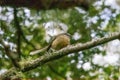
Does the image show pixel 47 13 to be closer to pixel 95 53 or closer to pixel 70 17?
pixel 70 17

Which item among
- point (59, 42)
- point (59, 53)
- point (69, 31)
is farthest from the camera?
point (69, 31)

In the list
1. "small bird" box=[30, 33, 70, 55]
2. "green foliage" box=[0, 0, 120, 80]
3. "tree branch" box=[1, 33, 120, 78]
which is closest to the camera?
"tree branch" box=[1, 33, 120, 78]

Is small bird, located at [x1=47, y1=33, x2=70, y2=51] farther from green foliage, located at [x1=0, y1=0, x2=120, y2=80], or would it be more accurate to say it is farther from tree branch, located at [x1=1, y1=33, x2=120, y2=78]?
green foliage, located at [x1=0, y1=0, x2=120, y2=80]

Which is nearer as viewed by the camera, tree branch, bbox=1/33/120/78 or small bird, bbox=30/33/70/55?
tree branch, bbox=1/33/120/78

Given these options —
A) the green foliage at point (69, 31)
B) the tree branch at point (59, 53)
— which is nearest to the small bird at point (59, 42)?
the tree branch at point (59, 53)

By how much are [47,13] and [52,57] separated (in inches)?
99.1

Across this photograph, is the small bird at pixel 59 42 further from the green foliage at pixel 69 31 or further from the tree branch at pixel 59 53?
the green foliage at pixel 69 31

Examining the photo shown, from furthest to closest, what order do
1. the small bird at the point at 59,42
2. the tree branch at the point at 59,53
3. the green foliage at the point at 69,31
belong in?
the green foliage at the point at 69,31, the small bird at the point at 59,42, the tree branch at the point at 59,53

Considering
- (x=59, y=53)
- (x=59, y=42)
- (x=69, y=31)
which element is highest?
(x=69, y=31)

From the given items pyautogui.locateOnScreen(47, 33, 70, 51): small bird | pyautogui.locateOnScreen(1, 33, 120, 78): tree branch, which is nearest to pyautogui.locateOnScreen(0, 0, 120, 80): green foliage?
pyautogui.locateOnScreen(47, 33, 70, 51): small bird

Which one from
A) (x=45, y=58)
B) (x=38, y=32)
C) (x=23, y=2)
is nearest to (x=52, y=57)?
(x=45, y=58)

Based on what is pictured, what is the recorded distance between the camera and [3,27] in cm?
398

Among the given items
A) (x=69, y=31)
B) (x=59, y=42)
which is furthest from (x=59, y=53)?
(x=69, y=31)

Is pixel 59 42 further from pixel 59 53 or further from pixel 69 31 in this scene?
pixel 69 31
